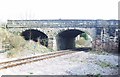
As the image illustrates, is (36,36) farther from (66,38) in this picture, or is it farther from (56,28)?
(66,38)

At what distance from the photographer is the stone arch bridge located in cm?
3832

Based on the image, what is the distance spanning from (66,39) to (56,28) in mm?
7356

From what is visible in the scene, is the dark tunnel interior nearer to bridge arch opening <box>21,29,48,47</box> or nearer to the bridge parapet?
the bridge parapet

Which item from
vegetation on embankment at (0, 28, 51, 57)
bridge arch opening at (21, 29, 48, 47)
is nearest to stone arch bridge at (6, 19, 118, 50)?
bridge arch opening at (21, 29, 48, 47)

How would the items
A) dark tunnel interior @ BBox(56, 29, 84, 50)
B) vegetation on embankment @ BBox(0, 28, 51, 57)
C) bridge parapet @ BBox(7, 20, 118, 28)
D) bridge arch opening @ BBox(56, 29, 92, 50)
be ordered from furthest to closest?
dark tunnel interior @ BBox(56, 29, 84, 50), bridge arch opening @ BBox(56, 29, 92, 50), bridge parapet @ BBox(7, 20, 118, 28), vegetation on embankment @ BBox(0, 28, 51, 57)

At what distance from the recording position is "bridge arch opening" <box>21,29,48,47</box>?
131ft

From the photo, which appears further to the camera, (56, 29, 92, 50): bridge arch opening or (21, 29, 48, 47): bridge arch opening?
(56, 29, 92, 50): bridge arch opening

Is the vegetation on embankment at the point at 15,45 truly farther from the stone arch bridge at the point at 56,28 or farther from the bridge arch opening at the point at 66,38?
the bridge arch opening at the point at 66,38

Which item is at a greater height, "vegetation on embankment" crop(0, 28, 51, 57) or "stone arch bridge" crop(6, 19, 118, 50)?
"stone arch bridge" crop(6, 19, 118, 50)

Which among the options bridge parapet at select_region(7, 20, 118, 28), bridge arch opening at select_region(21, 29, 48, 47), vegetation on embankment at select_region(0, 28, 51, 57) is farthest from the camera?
bridge arch opening at select_region(21, 29, 48, 47)

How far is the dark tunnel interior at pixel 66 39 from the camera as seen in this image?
41.7m

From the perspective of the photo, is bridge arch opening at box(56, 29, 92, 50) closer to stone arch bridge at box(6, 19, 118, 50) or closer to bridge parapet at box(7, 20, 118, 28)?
stone arch bridge at box(6, 19, 118, 50)

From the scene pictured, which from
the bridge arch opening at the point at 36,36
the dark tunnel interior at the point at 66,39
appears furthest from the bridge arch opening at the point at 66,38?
the bridge arch opening at the point at 36,36

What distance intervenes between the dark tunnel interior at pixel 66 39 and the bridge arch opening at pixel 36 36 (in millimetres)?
2064
